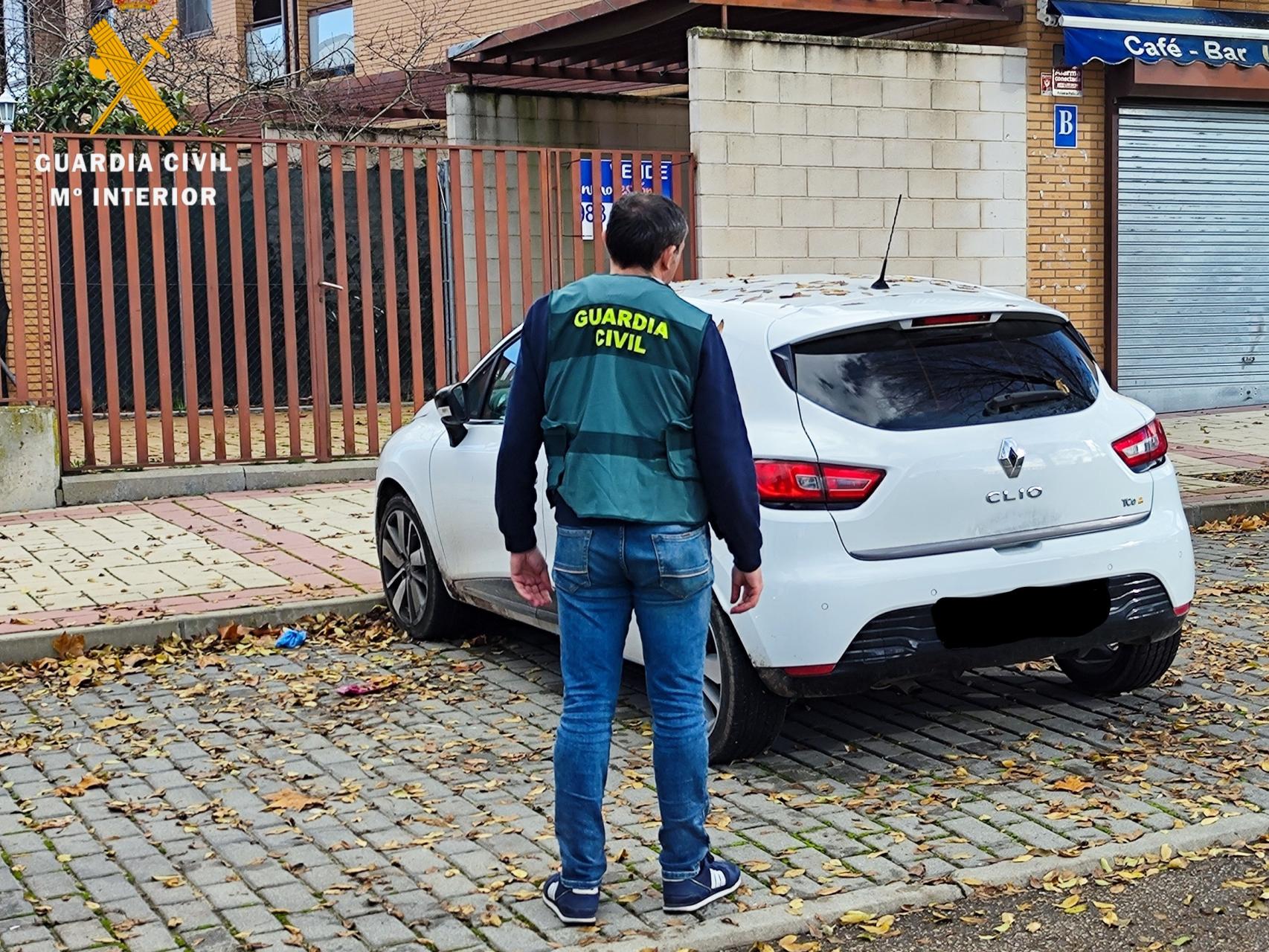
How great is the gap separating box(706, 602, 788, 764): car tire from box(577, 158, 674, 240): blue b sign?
8.52 m

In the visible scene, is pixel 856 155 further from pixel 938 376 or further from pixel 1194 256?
pixel 938 376


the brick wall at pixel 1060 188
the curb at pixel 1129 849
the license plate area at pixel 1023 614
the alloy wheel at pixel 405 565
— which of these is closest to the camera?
the curb at pixel 1129 849

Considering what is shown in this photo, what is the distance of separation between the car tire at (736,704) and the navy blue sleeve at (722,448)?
128 centimetres

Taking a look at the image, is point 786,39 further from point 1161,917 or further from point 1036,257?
point 1161,917

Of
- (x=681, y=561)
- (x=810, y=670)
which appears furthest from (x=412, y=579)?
(x=681, y=561)

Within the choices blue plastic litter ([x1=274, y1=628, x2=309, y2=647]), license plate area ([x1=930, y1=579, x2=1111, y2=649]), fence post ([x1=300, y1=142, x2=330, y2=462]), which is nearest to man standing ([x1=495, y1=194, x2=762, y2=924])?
license plate area ([x1=930, y1=579, x2=1111, y2=649])

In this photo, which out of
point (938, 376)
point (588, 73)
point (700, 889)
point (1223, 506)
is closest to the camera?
point (700, 889)

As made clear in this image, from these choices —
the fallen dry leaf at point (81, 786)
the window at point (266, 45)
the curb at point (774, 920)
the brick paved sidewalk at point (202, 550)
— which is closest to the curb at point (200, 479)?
the brick paved sidewalk at point (202, 550)

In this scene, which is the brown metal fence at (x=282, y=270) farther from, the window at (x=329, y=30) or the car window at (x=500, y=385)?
the window at (x=329, y=30)

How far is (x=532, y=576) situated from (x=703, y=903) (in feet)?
3.11

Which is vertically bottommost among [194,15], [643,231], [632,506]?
[632,506]

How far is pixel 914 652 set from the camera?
216 inches

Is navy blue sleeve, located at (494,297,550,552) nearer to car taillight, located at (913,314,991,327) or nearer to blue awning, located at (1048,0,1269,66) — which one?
car taillight, located at (913,314,991,327)

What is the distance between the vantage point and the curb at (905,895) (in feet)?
13.9
